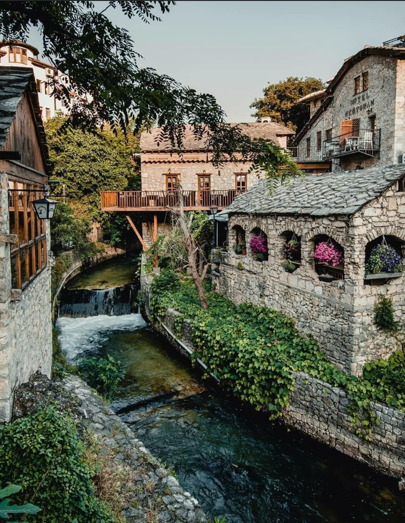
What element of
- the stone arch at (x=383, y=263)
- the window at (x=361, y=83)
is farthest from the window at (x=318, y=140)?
the stone arch at (x=383, y=263)

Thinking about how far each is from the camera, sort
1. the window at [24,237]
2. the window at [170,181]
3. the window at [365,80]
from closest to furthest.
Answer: the window at [24,237]
the window at [365,80]
the window at [170,181]

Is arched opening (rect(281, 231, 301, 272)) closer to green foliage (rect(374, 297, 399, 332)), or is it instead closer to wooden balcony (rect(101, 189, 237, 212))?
green foliage (rect(374, 297, 399, 332))

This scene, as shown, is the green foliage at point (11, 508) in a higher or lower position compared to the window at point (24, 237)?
lower

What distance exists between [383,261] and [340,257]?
2.88 ft

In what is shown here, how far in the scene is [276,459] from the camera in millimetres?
8000

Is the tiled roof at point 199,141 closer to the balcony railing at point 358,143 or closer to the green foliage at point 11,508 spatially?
the balcony railing at point 358,143

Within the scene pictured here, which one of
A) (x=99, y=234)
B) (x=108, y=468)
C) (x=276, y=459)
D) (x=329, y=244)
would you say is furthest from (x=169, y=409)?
(x=99, y=234)

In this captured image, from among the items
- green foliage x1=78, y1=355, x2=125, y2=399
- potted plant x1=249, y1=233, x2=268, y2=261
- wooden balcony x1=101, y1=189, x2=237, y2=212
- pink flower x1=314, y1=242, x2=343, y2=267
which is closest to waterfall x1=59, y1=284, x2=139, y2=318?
wooden balcony x1=101, y1=189, x2=237, y2=212

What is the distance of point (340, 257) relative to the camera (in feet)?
28.6

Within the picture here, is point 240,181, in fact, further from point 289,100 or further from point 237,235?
point 289,100

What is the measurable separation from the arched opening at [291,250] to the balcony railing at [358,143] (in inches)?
436

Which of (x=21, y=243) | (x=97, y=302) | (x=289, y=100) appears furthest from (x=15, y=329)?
(x=289, y=100)

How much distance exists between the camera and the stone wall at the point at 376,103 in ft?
59.2

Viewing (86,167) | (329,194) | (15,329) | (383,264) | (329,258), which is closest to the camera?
(15,329)
